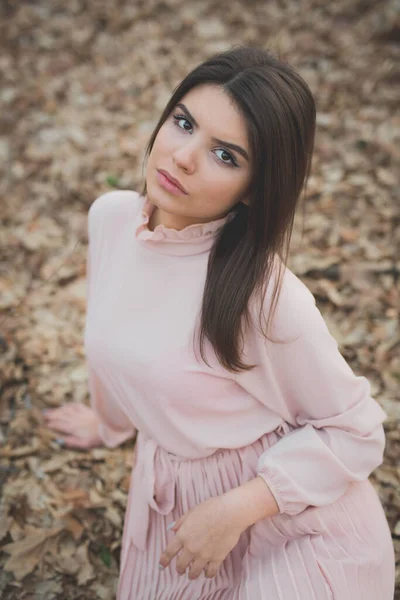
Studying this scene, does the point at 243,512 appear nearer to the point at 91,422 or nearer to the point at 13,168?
the point at 91,422

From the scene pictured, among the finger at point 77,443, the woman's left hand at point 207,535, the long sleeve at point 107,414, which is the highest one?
the woman's left hand at point 207,535

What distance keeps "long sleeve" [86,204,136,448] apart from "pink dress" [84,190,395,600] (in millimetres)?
405

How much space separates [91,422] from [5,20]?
456 cm

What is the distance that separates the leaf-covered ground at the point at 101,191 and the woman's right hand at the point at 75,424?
0.06 m

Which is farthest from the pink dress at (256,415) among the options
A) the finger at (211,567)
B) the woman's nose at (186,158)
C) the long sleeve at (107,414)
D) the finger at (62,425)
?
the finger at (62,425)

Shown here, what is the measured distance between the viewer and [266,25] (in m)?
5.59

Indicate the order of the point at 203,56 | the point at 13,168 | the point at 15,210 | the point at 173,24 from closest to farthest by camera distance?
the point at 15,210
the point at 13,168
the point at 203,56
the point at 173,24

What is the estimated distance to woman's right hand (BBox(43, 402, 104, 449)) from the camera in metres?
2.89

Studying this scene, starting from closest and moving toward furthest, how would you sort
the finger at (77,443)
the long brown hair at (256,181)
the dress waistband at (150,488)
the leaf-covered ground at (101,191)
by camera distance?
the long brown hair at (256,181) < the dress waistband at (150,488) < the leaf-covered ground at (101,191) < the finger at (77,443)

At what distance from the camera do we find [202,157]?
5.08 ft

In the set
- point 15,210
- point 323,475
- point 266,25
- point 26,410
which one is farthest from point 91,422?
point 266,25

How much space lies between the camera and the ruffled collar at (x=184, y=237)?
1715 mm

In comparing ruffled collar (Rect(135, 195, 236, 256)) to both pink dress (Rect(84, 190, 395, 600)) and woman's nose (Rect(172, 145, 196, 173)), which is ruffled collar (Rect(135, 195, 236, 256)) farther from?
woman's nose (Rect(172, 145, 196, 173))

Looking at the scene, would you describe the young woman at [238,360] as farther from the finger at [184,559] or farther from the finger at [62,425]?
the finger at [62,425]
